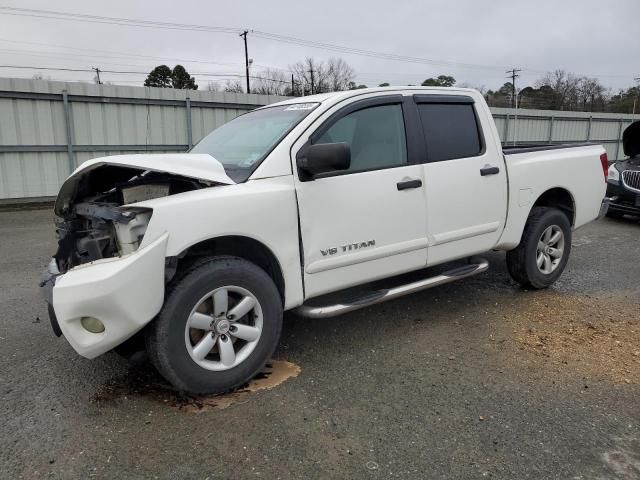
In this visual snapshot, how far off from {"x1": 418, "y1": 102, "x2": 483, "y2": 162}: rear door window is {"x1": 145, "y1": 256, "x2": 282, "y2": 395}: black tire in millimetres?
1794

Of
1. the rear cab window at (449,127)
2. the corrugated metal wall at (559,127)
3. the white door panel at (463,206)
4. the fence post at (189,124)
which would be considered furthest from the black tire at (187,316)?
the corrugated metal wall at (559,127)

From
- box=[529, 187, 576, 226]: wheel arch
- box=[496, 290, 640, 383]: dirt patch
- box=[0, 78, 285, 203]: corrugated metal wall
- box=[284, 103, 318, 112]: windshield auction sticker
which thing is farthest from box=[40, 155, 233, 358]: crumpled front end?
box=[0, 78, 285, 203]: corrugated metal wall

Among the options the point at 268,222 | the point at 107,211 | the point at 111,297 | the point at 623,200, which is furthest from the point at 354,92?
the point at 623,200

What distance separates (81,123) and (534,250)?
10854 millimetres

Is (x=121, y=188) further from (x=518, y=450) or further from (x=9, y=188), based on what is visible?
(x=9, y=188)

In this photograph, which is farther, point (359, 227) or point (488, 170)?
point (488, 170)

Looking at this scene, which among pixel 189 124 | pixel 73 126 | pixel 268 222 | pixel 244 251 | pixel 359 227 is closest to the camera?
pixel 268 222

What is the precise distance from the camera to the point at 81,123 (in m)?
11.8

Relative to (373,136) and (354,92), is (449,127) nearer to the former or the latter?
(373,136)

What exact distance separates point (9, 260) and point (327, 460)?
596 cm

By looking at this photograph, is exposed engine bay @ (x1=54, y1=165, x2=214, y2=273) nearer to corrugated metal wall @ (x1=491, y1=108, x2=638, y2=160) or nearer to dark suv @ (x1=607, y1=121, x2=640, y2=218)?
dark suv @ (x1=607, y1=121, x2=640, y2=218)

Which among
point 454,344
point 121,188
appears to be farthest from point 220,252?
point 454,344

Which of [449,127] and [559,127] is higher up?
[559,127]

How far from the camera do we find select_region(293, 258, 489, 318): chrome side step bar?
3.39 m
